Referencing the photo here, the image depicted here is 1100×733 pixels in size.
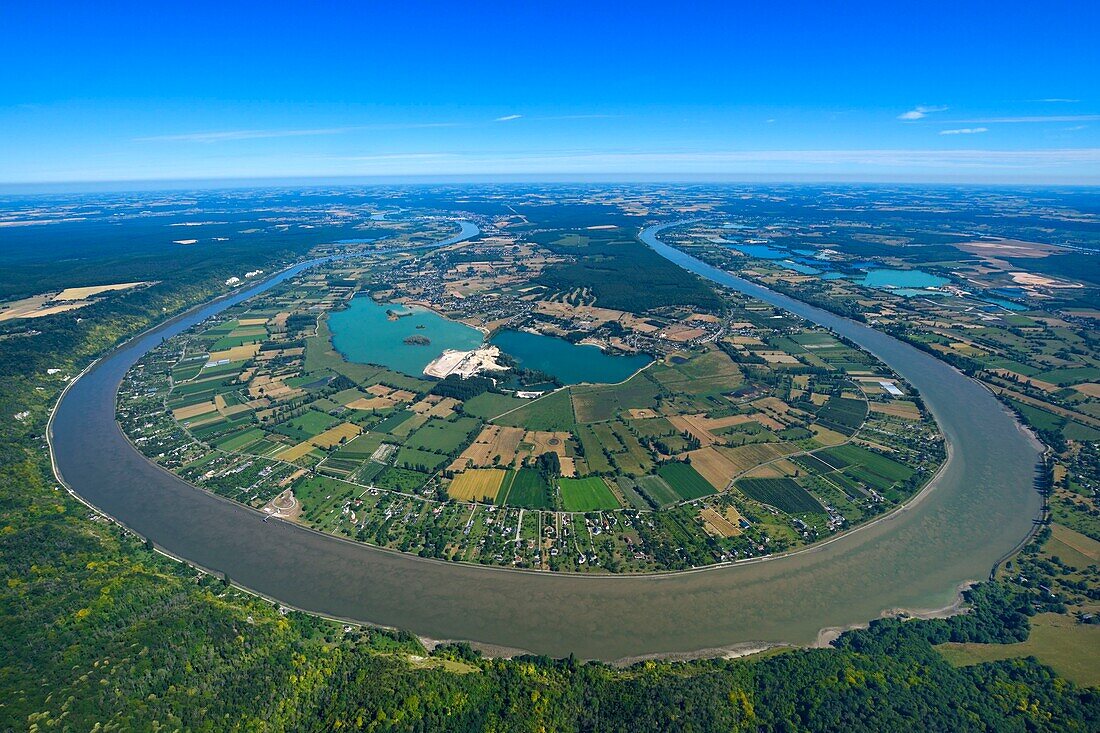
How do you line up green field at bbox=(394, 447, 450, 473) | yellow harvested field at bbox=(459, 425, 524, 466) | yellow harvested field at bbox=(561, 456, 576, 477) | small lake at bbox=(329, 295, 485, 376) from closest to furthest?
yellow harvested field at bbox=(561, 456, 576, 477) < green field at bbox=(394, 447, 450, 473) < yellow harvested field at bbox=(459, 425, 524, 466) < small lake at bbox=(329, 295, 485, 376)

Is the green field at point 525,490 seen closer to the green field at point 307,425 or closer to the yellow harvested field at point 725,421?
the yellow harvested field at point 725,421

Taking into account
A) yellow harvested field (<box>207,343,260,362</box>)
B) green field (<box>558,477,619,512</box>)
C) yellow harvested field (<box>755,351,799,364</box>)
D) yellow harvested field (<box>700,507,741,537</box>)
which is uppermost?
yellow harvested field (<box>207,343,260,362</box>)

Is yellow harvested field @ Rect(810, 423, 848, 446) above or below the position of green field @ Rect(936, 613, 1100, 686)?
above

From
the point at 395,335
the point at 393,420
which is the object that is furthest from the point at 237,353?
the point at 393,420

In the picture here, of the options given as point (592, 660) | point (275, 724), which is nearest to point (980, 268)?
point (592, 660)

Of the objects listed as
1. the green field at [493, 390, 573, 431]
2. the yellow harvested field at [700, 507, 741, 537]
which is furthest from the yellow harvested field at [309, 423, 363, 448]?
the yellow harvested field at [700, 507, 741, 537]

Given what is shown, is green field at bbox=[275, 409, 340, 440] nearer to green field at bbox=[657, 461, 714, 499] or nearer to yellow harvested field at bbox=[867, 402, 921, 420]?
green field at bbox=[657, 461, 714, 499]

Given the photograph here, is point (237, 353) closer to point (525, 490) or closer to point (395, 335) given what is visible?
point (395, 335)
